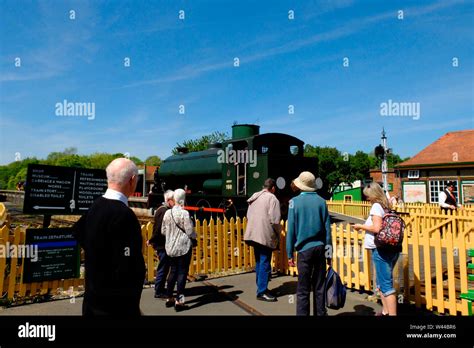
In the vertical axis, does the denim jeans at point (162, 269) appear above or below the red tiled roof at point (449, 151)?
below

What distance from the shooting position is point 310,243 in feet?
13.8

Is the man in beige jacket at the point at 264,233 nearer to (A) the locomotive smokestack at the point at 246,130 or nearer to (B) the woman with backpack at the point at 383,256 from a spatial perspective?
(B) the woman with backpack at the point at 383,256

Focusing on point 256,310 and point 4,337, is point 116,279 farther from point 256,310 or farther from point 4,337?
point 256,310

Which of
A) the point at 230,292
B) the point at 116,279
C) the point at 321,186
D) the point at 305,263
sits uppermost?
the point at 321,186

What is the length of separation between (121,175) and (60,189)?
442cm

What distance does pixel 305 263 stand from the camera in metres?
4.16

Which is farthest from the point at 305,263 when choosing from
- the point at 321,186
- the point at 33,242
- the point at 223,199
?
the point at 223,199

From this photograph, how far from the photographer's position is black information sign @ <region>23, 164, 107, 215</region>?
5.86m

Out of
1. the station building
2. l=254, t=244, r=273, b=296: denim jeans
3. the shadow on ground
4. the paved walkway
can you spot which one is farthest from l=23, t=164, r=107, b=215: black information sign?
the station building

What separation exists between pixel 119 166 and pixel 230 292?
4160mm

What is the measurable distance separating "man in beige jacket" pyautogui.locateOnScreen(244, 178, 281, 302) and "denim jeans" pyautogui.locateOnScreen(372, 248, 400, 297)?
73.8 inches

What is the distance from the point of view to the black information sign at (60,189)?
5.86 metres

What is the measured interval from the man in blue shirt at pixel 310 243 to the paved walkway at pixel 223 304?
891mm

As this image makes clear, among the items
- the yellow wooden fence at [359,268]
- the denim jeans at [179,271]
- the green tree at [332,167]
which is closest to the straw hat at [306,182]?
the yellow wooden fence at [359,268]
